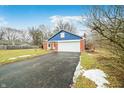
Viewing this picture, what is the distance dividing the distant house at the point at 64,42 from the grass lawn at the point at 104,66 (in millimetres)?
417

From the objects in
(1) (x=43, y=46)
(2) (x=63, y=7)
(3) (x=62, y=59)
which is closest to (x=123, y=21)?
(2) (x=63, y=7)

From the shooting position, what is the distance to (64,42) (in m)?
5.79

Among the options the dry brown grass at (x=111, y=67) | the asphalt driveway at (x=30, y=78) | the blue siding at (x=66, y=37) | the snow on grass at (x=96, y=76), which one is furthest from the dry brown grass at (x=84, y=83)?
the blue siding at (x=66, y=37)

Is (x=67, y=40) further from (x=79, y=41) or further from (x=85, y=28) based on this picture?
(x=85, y=28)

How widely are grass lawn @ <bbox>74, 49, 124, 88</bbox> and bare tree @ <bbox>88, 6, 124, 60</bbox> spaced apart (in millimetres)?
366

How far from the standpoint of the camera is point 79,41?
217 inches

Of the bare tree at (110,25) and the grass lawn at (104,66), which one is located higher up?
the bare tree at (110,25)

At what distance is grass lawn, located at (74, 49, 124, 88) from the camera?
3742mm

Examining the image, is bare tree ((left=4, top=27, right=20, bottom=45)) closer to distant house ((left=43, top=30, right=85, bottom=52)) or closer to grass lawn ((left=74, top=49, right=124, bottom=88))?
distant house ((left=43, top=30, right=85, bottom=52))

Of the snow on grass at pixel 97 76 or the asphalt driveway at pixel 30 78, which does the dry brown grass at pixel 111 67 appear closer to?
the snow on grass at pixel 97 76

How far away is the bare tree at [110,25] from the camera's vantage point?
4.01 metres
